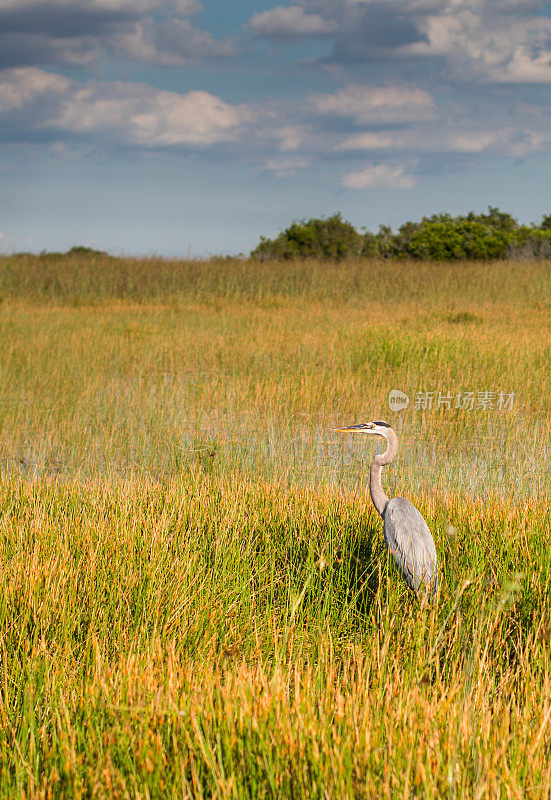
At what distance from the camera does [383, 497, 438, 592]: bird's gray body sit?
95.5 inches

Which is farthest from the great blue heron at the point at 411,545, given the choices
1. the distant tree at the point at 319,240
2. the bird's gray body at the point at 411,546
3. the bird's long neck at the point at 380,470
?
the distant tree at the point at 319,240

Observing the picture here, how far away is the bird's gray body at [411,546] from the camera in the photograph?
2.43 meters

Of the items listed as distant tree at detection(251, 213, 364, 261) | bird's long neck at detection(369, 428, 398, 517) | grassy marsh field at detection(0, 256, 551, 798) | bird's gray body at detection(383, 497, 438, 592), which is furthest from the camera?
distant tree at detection(251, 213, 364, 261)

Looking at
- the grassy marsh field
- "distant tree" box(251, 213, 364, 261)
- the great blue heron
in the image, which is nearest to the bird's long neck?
the great blue heron

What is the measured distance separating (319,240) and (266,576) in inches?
1102

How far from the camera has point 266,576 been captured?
2.91m

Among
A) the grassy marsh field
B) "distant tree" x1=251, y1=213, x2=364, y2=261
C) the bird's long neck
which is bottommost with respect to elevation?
the grassy marsh field

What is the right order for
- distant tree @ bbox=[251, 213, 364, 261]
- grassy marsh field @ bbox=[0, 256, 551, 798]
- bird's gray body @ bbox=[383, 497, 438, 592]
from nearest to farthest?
1. grassy marsh field @ bbox=[0, 256, 551, 798]
2. bird's gray body @ bbox=[383, 497, 438, 592]
3. distant tree @ bbox=[251, 213, 364, 261]

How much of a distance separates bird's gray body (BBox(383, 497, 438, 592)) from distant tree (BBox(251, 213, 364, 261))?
88.9 feet

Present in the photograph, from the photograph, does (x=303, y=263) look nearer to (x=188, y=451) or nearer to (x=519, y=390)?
(x=519, y=390)

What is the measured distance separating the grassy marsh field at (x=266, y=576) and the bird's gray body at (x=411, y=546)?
0.34 ft

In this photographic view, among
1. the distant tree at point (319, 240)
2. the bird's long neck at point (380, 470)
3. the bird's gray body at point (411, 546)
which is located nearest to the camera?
the bird's gray body at point (411, 546)

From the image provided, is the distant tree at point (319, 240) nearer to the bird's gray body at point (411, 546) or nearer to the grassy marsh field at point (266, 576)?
the grassy marsh field at point (266, 576)

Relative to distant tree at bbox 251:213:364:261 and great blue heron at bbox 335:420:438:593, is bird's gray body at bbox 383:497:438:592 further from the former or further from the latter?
distant tree at bbox 251:213:364:261
